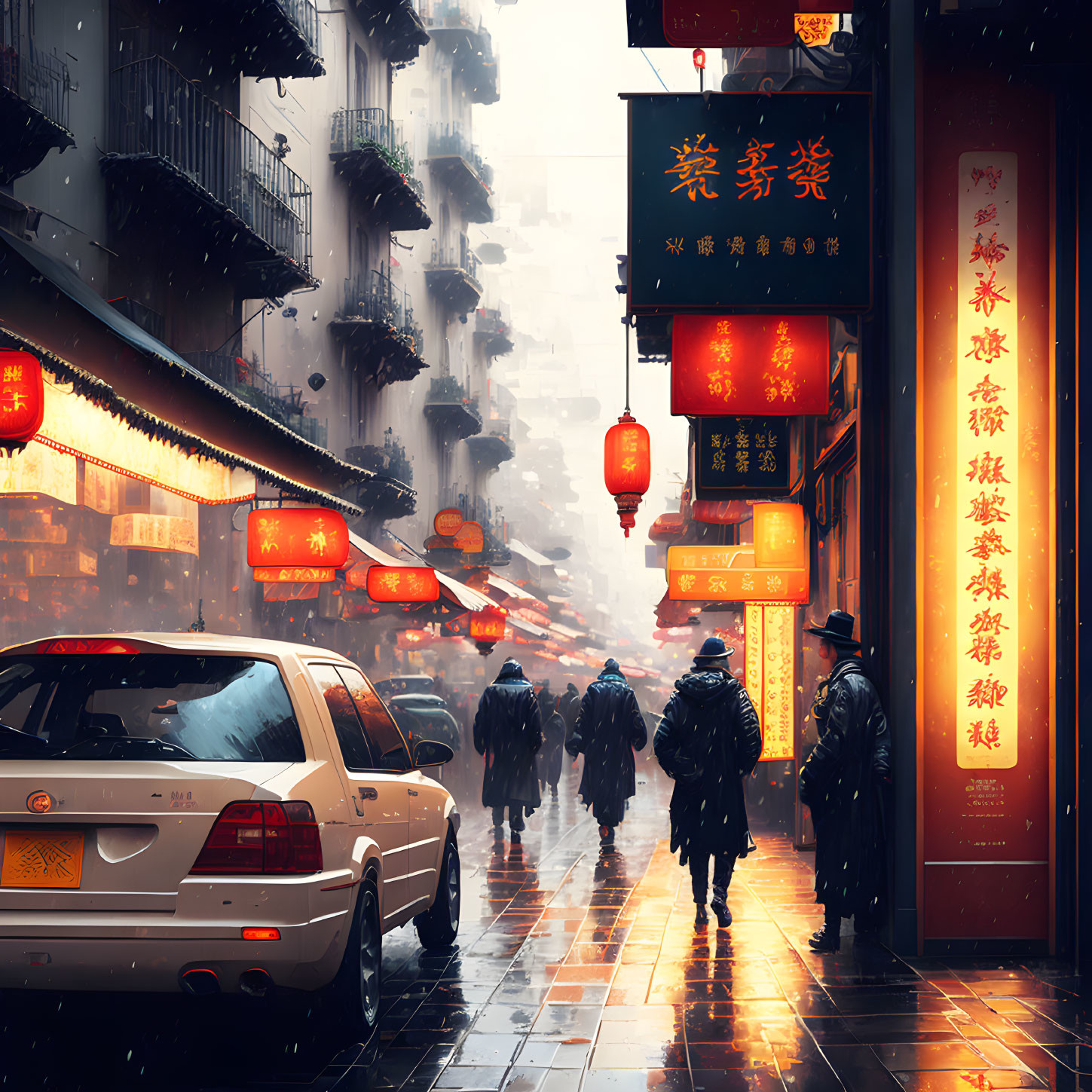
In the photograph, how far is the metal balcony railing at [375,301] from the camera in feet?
84.1

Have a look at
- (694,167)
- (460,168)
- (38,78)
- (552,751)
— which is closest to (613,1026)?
(694,167)

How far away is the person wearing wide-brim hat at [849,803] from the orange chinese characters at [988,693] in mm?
548

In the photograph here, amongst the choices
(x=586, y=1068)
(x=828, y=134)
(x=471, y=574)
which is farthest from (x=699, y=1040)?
(x=471, y=574)

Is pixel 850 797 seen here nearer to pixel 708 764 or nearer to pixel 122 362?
pixel 708 764

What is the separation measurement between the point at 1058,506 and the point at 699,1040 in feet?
12.4

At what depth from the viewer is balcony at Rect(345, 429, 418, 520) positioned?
Answer: 25812mm

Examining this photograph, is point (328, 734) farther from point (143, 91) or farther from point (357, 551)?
point (357, 551)

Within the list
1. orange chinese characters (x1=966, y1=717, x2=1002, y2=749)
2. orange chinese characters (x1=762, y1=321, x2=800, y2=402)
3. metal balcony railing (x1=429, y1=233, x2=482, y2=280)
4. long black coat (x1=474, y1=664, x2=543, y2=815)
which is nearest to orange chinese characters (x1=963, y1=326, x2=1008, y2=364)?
orange chinese characters (x1=762, y1=321, x2=800, y2=402)

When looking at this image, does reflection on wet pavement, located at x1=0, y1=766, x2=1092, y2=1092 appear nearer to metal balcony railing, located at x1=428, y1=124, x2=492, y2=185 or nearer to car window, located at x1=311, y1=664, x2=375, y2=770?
car window, located at x1=311, y1=664, x2=375, y2=770

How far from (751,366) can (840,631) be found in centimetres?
227

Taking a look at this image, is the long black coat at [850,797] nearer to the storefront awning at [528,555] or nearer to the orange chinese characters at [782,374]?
the orange chinese characters at [782,374]

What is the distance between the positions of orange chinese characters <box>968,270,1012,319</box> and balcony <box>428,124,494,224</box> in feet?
100

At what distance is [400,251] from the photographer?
1282 inches

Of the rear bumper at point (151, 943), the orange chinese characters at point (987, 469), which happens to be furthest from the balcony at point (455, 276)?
the rear bumper at point (151, 943)
